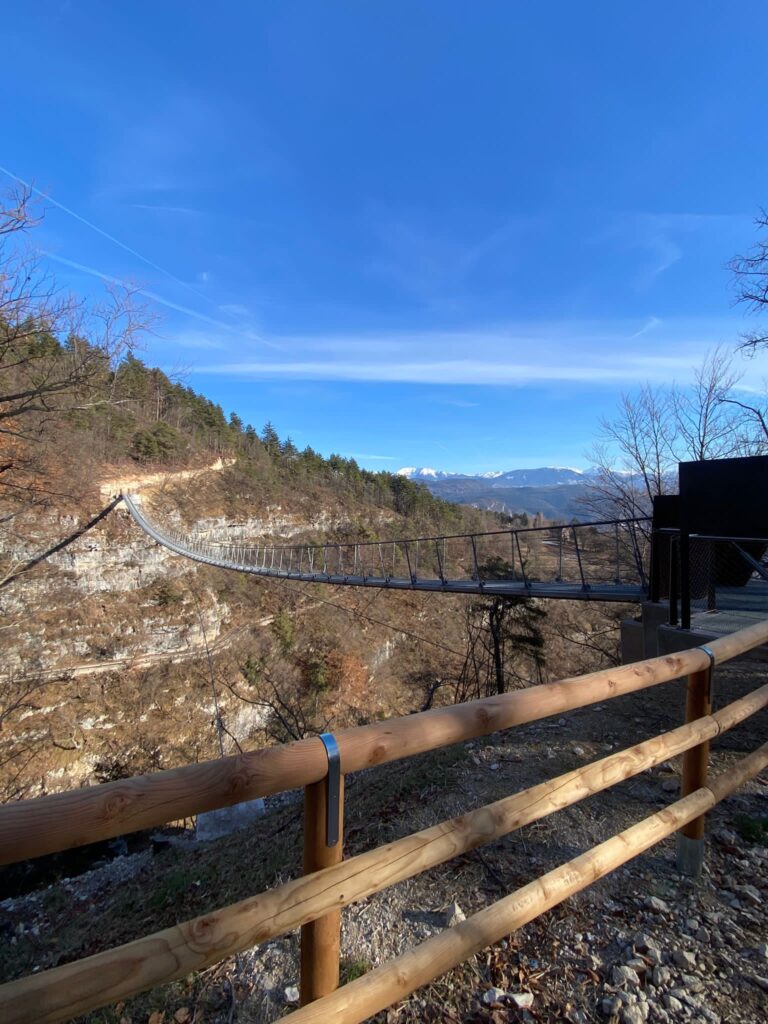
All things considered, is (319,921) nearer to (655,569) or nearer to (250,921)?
(250,921)

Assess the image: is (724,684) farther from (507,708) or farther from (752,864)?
(507,708)

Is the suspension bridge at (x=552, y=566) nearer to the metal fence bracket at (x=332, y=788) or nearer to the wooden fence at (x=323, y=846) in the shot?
the wooden fence at (x=323, y=846)

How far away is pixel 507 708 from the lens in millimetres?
1065

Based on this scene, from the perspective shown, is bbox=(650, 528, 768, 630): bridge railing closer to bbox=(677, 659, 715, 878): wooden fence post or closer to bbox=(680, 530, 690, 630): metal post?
bbox=(680, 530, 690, 630): metal post

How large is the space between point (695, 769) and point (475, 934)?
1.07 m

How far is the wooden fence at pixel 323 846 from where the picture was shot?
2.05ft

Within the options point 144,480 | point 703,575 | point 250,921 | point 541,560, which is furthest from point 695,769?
point 144,480

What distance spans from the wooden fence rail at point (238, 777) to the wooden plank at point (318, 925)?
0.23 ft

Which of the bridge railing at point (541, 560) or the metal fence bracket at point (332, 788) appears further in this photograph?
the bridge railing at point (541, 560)

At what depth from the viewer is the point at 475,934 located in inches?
39.4

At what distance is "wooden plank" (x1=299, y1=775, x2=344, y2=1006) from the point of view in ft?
2.76

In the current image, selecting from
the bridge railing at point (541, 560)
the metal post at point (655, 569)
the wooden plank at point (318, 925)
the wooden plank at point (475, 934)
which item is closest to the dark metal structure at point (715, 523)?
the metal post at point (655, 569)

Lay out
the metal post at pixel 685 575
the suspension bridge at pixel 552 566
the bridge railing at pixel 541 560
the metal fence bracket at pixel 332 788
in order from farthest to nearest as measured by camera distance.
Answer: the bridge railing at pixel 541 560, the suspension bridge at pixel 552 566, the metal post at pixel 685 575, the metal fence bracket at pixel 332 788

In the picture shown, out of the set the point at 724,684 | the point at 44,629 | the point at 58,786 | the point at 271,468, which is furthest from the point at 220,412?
the point at 724,684
